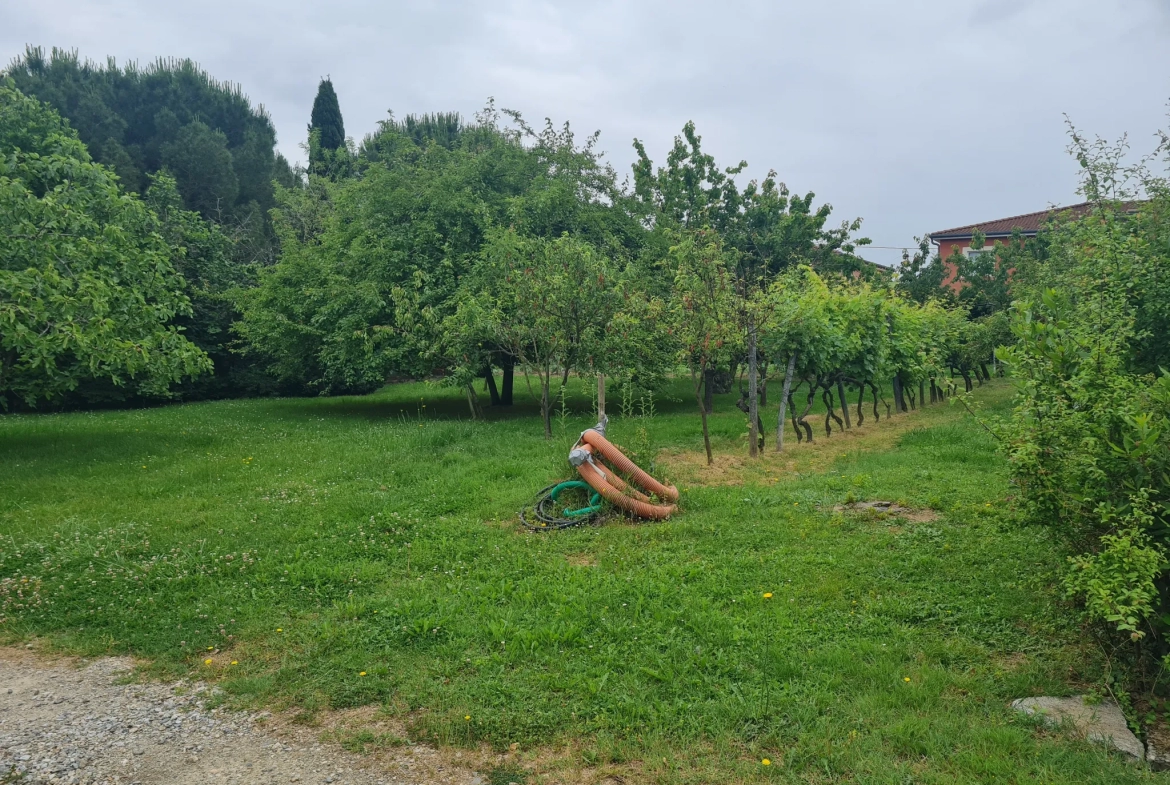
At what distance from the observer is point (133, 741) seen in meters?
3.96

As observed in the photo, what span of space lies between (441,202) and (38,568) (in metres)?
12.4

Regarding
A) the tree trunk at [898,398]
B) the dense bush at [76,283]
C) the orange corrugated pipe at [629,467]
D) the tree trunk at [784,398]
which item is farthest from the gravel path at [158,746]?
the tree trunk at [898,398]

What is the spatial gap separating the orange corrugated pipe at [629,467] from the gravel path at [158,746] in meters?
4.46

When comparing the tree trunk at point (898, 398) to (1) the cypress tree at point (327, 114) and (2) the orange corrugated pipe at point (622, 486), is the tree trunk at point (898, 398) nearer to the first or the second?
(2) the orange corrugated pipe at point (622, 486)

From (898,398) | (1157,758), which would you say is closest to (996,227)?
(898,398)

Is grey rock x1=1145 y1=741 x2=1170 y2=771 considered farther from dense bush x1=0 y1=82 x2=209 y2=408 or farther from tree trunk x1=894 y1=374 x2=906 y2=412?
tree trunk x1=894 y1=374 x2=906 y2=412

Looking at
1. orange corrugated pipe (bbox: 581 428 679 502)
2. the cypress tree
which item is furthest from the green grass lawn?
the cypress tree

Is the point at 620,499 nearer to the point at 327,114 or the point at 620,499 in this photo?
the point at 620,499

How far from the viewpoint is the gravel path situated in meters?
3.60

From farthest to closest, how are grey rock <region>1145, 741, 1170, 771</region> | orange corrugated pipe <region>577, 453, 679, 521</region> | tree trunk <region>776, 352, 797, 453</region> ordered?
tree trunk <region>776, 352, 797, 453</region>, orange corrugated pipe <region>577, 453, 679, 521</region>, grey rock <region>1145, 741, 1170, 771</region>

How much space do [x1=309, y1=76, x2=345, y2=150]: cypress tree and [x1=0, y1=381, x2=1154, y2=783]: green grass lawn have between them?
32977 millimetres

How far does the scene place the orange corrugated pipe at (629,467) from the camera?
26.0 ft

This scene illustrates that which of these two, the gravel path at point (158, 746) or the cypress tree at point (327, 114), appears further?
the cypress tree at point (327, 114)

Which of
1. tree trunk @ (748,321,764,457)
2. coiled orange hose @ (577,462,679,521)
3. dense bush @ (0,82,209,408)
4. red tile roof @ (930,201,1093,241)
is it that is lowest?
coiled orange hose @ (577,462,679,521)
